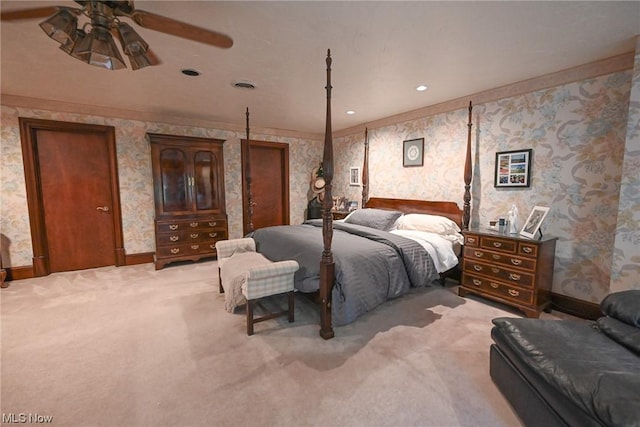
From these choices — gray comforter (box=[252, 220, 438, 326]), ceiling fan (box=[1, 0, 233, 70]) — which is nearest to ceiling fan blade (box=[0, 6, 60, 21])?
ceiling fan (box=[1, 0, 233, 70])

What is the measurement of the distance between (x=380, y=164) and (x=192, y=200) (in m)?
3.24

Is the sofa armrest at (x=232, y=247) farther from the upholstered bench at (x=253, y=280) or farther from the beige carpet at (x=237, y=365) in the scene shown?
the beige carpet at (x=237, y=365)

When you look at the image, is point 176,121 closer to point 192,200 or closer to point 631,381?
point 192,200

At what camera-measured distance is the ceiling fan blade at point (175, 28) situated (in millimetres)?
1573

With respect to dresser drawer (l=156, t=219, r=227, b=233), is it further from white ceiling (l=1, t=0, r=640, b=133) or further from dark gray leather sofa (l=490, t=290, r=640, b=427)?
dark gray leather sofa (l=490, t=290, r=640, b=427)

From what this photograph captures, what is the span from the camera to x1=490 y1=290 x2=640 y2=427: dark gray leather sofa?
3.81ft

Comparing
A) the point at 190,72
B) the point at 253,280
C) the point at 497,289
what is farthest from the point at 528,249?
the point at 190,72

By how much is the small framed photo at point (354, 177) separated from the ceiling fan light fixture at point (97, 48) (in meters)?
4.23

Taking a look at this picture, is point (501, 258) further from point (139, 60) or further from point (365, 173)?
point (139, 60)

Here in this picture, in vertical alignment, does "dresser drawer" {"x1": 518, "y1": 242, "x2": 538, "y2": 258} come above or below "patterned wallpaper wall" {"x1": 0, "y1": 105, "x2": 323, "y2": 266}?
below

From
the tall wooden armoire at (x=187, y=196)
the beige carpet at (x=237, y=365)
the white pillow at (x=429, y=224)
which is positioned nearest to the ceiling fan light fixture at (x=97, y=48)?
the beige carpet at (x=237, y=365)

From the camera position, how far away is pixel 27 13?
64.9 inches

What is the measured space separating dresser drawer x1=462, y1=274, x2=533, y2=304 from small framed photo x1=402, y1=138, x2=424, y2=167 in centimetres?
186

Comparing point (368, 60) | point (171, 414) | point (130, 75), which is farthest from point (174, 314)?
point (368, 60)
